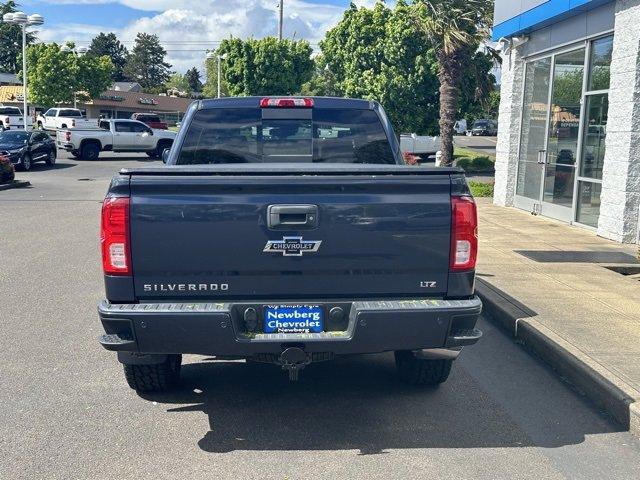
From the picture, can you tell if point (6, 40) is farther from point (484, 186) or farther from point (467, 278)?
point (467, 278)

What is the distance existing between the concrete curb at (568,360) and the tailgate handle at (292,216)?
245 centimetres

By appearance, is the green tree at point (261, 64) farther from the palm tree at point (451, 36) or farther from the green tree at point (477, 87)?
the palm tree at point (451, 36)

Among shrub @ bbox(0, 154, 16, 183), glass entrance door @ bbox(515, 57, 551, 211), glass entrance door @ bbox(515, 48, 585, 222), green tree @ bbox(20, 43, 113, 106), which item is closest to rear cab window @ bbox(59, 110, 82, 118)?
green tree @ bbox(20, 43, 113, 106)

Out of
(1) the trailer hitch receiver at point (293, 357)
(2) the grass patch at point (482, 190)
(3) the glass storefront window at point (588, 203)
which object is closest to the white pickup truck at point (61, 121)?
(2) the grass patch at point (482, 190)

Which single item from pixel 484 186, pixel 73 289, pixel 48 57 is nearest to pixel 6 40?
pixel 48 57

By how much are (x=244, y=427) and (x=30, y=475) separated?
132 cm

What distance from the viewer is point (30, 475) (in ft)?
13.2

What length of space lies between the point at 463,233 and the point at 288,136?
2310 mm

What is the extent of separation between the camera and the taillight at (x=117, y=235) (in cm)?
417

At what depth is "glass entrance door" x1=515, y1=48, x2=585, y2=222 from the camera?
566 inches

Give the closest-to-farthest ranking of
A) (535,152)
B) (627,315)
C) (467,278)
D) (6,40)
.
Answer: (467,278), (627,315), (535,152), (6,40)

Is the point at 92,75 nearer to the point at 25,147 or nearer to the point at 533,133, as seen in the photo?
the point at 25,147

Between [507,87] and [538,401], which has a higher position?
[507,87]

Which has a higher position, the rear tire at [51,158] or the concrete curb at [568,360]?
the rear tire at [51,158]
